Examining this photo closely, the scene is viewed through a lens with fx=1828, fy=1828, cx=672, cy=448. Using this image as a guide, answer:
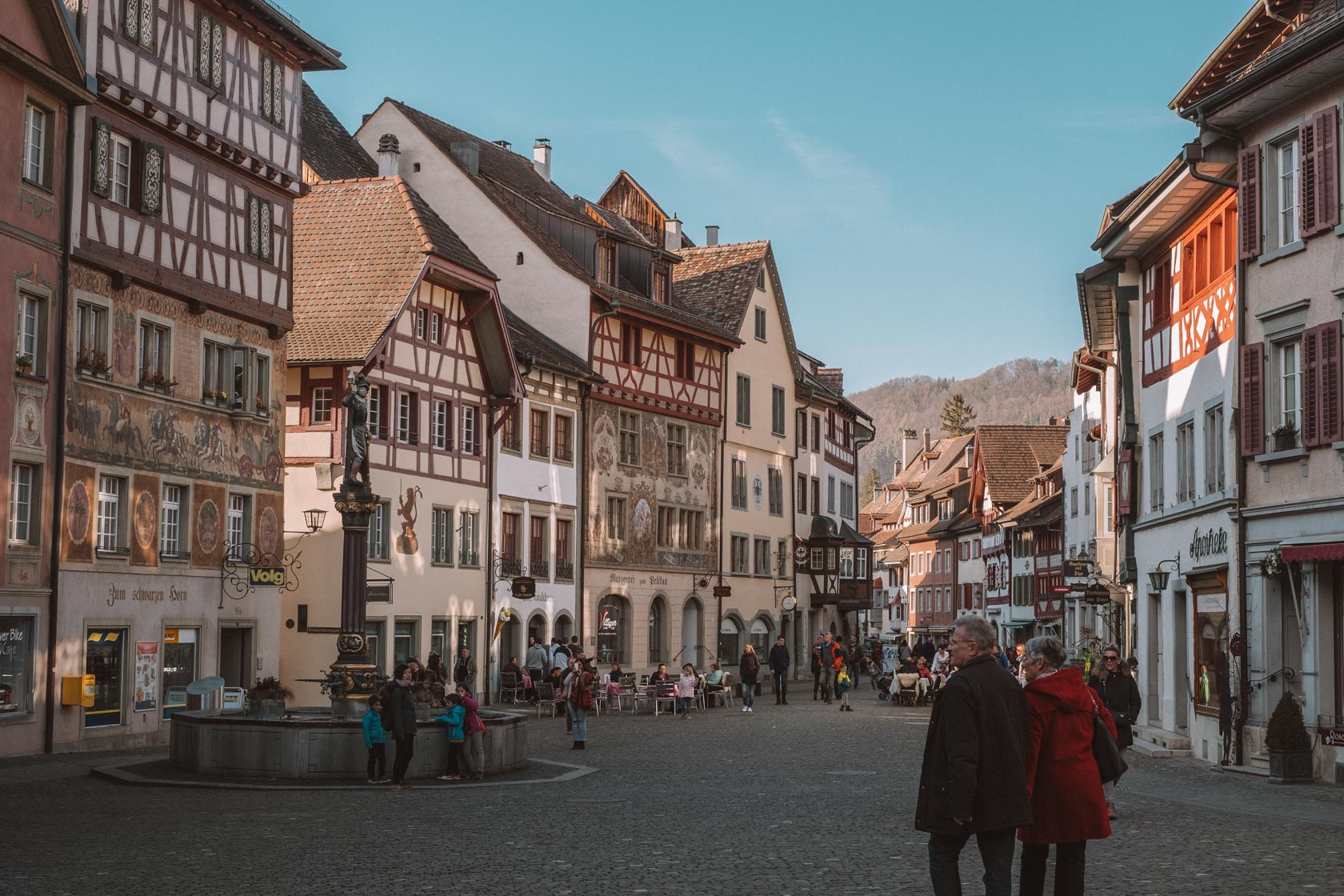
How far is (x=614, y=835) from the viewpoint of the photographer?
16.0 meters

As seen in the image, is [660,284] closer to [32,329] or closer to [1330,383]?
[32,329]

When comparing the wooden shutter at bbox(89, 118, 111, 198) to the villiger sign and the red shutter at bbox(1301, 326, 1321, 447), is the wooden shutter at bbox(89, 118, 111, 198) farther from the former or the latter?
the red shutter at bbox(1301, 326, 1321, 447)

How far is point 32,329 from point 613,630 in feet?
88.7

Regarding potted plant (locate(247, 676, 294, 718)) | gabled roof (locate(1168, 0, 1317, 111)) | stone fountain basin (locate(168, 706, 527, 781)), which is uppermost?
gabled roof (locate(1168, 0, 1317, 111))

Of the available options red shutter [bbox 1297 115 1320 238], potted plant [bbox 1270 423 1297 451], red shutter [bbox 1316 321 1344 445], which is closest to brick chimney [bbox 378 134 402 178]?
red shutter [bbox 1297 115 1320 238]

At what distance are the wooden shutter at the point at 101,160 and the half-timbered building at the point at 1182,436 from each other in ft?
54.0

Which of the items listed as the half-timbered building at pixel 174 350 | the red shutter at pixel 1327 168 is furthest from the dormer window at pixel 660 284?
the red shutter at pixel 1327 168

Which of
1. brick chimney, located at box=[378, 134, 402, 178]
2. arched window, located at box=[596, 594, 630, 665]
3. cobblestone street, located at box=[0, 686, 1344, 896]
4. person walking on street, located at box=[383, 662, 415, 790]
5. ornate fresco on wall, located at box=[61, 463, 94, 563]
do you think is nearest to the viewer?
cobblestone street, located at box=[0, 686, 1344, 896]

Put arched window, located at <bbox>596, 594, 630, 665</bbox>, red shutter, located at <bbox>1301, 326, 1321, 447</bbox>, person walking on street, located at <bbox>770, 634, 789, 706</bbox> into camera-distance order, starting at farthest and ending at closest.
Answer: arched window, located at <bbox>596, 594, 630, 665</bbox> < person walking on street, located at <bbox>770, 634, 789, 706</bbox> < red shutter, located at <bbox>1301, 326, 1321, 447</bbox>

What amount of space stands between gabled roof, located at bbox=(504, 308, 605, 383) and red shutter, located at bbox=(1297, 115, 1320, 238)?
2453cm

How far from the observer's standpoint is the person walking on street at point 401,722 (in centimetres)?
2136

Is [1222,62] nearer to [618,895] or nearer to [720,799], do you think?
[720,799]

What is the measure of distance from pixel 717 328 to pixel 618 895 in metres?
46.2

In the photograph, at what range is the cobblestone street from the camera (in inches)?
509
